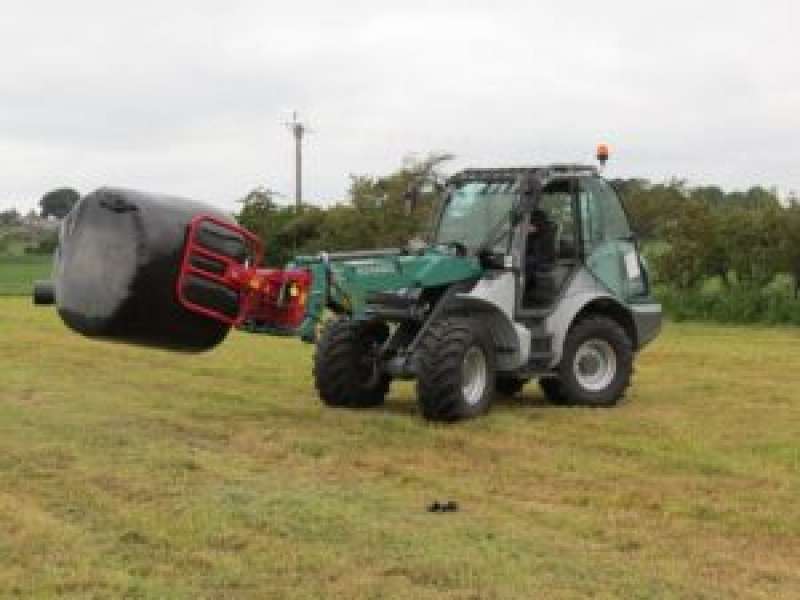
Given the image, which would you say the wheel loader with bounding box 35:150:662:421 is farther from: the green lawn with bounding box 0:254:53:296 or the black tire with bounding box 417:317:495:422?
the green lawn with bounding box 0:254:53:296

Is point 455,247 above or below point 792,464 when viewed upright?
above

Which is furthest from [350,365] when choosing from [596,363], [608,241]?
[608,241]

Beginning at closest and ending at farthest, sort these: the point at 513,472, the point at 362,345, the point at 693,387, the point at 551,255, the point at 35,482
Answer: the point at 35,482 → the point at 513,472 → the point at 362,345 → the point at 551,255 → the point at 693,387

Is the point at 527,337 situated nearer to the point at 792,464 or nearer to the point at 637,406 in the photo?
the point at 637,406

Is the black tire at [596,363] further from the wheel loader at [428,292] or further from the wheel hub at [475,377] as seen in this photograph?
the wheel hub at [475,377]

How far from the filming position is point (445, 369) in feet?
37.1

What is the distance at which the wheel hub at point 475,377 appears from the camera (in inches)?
465

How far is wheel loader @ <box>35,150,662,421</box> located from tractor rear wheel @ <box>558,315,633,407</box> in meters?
0.01

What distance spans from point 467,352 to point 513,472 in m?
2.40

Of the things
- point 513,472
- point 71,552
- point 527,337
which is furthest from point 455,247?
point 71,552

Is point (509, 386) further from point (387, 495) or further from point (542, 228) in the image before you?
point (387, 495)

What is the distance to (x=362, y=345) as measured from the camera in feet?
40.4

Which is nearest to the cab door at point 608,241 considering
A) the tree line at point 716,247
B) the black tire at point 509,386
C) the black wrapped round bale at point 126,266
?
the black tire at point 509,386

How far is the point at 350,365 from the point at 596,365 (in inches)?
99.1
